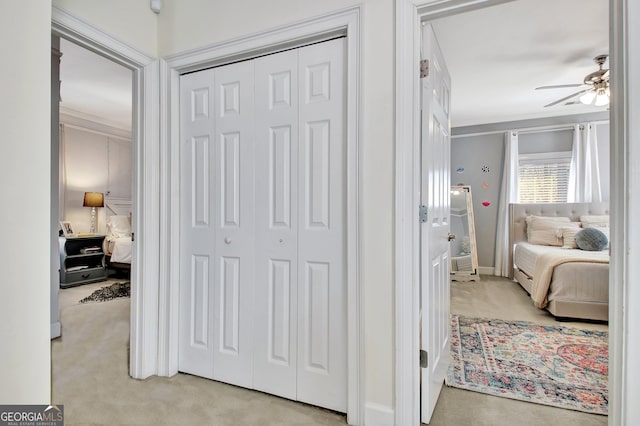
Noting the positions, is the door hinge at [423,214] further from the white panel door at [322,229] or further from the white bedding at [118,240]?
the white bedding at [118,240]

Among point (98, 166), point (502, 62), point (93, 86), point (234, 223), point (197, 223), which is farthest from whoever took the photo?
point (98, 166)

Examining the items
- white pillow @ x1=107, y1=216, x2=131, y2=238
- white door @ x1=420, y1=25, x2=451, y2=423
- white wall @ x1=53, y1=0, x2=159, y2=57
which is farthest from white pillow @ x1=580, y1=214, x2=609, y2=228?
white pillow @ x1=107, y1=216, x2=131, y2=238

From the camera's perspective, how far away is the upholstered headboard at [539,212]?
4926 mm

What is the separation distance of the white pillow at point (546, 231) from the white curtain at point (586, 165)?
621 mm

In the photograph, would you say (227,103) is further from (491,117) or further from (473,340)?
(491,117)

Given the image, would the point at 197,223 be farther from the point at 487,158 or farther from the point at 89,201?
the point at 487,158

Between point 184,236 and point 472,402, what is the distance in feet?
6.52

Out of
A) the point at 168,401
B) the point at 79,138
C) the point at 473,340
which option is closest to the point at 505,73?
the point at 473,340

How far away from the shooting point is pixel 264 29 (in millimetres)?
1900

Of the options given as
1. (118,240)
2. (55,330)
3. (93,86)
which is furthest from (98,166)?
(55,330)

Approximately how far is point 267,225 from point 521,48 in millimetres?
2981

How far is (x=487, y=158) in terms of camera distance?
223 inches

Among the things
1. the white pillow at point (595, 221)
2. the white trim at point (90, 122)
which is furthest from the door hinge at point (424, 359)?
the white trim at point (90, 122)

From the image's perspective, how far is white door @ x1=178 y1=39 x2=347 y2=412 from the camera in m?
1.79
